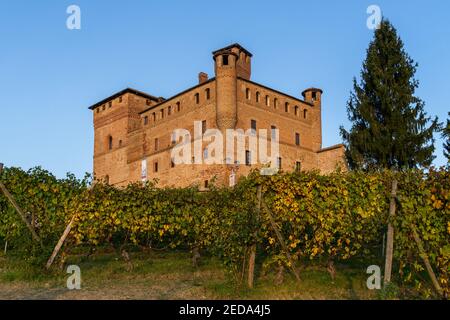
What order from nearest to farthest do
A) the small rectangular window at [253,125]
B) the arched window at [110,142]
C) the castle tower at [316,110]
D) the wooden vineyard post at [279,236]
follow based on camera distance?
1. the wooden vineyard post at [279,236]
2. the small rectangular window at [253,125]
3. the castle tower at [316,110]
4. the arched window at [110,142]

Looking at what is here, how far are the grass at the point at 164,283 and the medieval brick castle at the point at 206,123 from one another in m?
26.4

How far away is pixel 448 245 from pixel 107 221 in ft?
21.2

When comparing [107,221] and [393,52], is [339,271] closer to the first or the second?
[107,221]

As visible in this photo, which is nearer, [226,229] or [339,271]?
[226,229]

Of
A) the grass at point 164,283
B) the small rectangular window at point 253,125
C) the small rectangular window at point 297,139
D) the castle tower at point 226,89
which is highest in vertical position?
the castle tower at point 226,89

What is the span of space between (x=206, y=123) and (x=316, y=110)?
1306 cm

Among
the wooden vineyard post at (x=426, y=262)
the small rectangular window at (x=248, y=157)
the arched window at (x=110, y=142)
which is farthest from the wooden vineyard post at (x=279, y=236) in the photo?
the arched window at (x=110, y=142)

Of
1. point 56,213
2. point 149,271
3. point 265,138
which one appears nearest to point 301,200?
point 149,271

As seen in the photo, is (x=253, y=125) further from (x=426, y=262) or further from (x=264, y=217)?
(x=426, y=262)

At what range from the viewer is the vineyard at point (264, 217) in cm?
694

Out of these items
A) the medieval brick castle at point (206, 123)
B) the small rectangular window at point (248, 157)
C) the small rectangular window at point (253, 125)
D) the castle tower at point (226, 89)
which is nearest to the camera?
the castle tower at point (226, 89)

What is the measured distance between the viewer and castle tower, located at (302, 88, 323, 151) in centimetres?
4488

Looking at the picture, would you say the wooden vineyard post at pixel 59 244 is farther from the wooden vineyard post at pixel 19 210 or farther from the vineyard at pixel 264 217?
the wooden vineyard post at pixel 19 210

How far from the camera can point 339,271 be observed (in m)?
9.29
